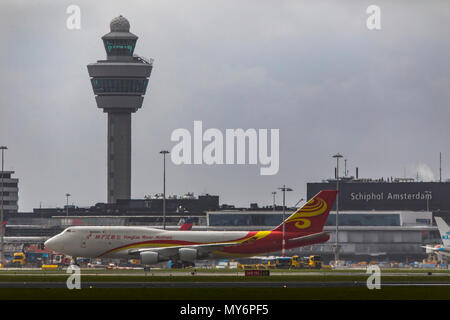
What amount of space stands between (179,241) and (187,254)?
2.16 meters

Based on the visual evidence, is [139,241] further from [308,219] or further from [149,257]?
[308,219]

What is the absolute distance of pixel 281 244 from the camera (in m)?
123

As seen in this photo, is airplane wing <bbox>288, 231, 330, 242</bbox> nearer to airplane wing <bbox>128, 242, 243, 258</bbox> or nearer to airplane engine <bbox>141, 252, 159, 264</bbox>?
airplane wing <bbox>128, 242, 243, 258</bbox>

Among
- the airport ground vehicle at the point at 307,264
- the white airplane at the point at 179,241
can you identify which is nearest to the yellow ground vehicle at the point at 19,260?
the white airplane at the point at 179,241

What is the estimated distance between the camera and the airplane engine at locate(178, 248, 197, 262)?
122m

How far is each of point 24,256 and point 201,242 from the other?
67.1 meters

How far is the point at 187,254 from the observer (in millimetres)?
121875

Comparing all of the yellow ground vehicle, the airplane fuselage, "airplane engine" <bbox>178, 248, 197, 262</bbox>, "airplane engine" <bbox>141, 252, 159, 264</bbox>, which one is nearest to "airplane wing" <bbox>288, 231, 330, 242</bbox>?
the airplane fuselage

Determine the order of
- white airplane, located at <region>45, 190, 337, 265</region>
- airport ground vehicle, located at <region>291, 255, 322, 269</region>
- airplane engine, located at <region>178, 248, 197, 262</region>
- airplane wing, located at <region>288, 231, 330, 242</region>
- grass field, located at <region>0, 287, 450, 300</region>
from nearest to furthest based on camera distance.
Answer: grass field, located at <region>0, 287, 450, 300</region> < white airplane, located at <region>45, 190, 337, 265</region> < airplane engine, located at <region>178, 248, 197, 262</region> < airplane wing, located at <region>288, 231, 330, 242</region> < airport ground vehicle, located at <region>291, 255, 322, 269</region>

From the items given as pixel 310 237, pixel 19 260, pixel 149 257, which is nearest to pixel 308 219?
pixel 310 237

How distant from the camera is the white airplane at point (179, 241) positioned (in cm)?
12019

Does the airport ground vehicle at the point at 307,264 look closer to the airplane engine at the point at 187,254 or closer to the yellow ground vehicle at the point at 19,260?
the airplane engine at the point at 187,254

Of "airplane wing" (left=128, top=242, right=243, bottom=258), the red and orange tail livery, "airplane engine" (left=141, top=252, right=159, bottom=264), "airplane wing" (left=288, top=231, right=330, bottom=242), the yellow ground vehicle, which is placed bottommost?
the yellow ground vehicle
